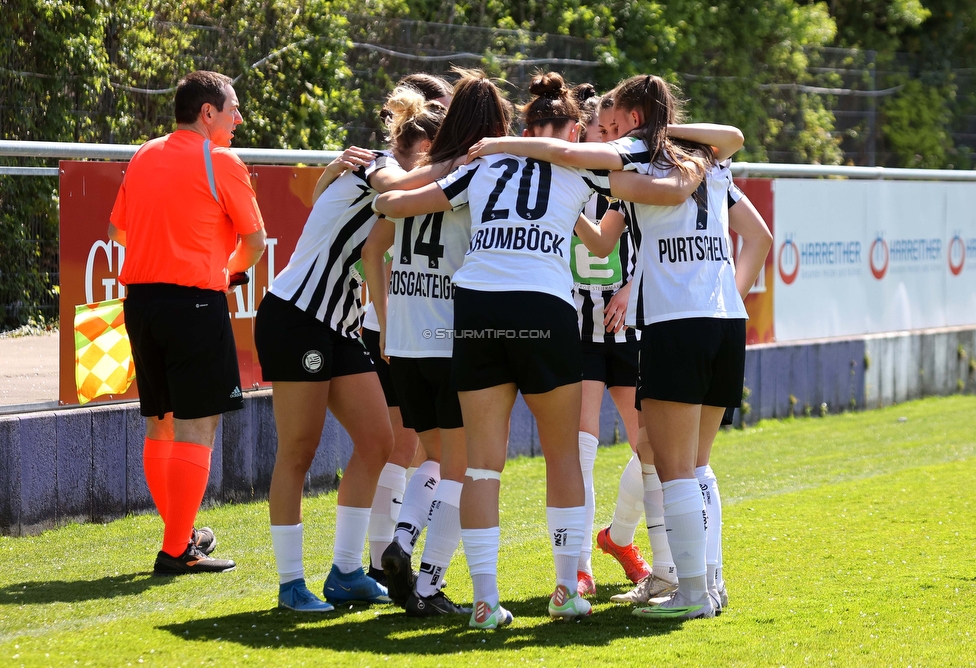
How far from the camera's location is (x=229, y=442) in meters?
6.97

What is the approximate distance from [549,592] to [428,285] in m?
1.41

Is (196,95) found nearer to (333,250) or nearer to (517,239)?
(333,250)

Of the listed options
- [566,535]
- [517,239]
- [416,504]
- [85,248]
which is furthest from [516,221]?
[85,248]

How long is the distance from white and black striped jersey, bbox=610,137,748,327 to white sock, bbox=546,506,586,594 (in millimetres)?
731

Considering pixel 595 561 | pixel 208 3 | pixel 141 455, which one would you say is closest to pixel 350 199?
pixel 595 561

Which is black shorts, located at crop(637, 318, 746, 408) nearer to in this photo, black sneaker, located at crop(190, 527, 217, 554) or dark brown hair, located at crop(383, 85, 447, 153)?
dark brown hair, located at crop(383, 85, 447, 153)

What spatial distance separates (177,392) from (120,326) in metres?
1.33

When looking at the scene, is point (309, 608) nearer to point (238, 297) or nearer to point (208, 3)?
point (238, 297)

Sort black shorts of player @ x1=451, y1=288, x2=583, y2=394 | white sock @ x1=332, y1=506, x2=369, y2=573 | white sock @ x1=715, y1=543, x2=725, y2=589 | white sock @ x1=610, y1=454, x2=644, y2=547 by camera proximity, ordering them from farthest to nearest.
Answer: white sock @ x1=610, y1=454, x2=644, y2=547 < white sock @ x1=332, y1=506, x2=369, y2=573 < white sock @ x1=715, y1=543, x2=725, y2=589 < black shorts of player @ x1=451, y1=288, x2=583, y2=394

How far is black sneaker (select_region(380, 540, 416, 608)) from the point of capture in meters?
4.49

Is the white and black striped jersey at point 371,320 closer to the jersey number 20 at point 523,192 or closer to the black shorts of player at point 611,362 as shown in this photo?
the black shorts of player at point 611,362

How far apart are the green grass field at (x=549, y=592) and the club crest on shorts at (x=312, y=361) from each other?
93 centimetres

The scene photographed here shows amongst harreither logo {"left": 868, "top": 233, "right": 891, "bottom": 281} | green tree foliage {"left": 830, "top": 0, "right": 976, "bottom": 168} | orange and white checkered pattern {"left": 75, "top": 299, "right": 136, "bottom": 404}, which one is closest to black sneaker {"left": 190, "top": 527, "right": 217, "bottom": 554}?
orange and white checkered pattern {"left": 75, "top": 299, "right": 136, "bottom": 404}

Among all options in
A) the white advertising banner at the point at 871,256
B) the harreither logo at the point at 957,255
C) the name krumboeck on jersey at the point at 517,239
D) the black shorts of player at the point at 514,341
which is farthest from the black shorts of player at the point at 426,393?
the harreither logo at the point at 957,255
